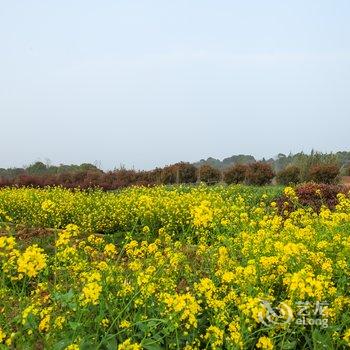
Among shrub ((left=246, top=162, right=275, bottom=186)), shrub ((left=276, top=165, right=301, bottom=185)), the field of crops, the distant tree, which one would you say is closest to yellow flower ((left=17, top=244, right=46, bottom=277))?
the field of crops

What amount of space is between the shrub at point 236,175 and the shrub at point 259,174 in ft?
0.79

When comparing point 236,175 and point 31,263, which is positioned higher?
point 236,175

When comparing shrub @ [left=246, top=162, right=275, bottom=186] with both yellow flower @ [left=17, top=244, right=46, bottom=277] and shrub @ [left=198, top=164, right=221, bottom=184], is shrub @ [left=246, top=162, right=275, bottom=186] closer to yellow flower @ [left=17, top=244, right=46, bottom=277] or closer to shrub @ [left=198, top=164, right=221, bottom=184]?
shrub @ [left=198, top=164, right=221, bottom=184]

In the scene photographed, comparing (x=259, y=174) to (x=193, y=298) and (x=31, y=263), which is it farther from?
(x=31, y=263)

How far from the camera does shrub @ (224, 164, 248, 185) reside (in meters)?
19.7

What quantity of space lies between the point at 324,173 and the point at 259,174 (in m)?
2.36

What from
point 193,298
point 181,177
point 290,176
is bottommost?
point 193,298

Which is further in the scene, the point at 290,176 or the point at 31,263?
the point at 290,176

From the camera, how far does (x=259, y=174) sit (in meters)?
19.2

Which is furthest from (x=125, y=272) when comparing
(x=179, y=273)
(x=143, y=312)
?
(x=143, y=312)

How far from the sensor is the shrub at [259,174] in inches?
755

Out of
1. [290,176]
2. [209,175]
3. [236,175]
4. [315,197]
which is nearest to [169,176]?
[209,175]

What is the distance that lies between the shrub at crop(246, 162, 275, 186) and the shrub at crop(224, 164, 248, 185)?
24cm

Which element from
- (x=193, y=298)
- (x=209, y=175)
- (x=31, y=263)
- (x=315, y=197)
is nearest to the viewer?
(x=31, y=263)
